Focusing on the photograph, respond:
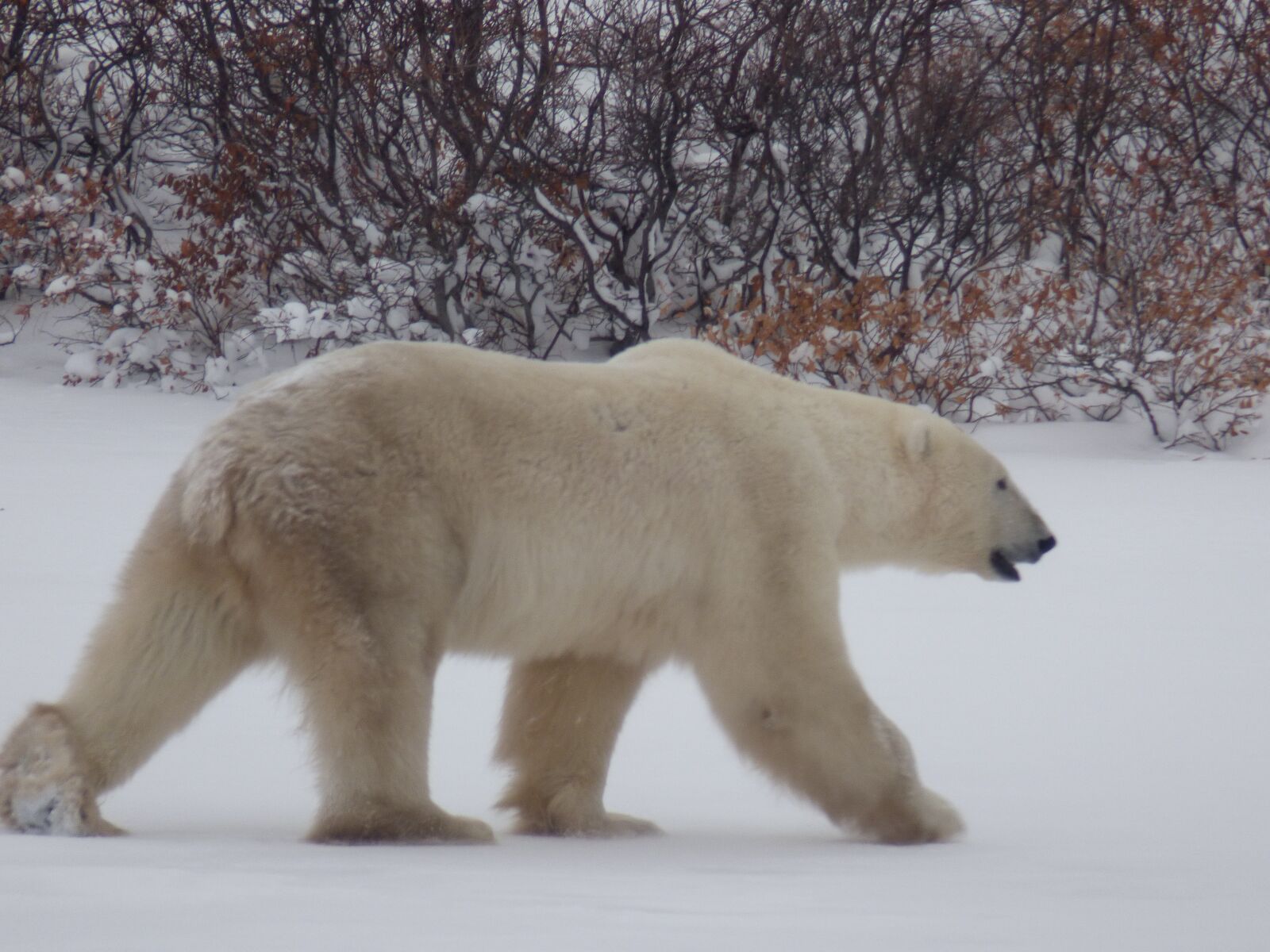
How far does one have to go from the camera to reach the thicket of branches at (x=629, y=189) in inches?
377

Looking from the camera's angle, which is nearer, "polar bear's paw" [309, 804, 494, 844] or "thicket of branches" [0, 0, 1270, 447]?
"polar bear's paw" [309, 804, 494, 844]

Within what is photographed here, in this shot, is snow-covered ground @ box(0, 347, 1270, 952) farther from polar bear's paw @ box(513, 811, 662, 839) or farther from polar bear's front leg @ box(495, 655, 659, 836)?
polar bear's front leg @ box(495, 655, 659, 836)

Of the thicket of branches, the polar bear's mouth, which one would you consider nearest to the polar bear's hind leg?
the polar bear's mouth

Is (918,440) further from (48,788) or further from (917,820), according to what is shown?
(48,788)

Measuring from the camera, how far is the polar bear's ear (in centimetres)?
326

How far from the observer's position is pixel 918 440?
3.26m

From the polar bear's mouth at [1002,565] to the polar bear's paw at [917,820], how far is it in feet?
Answer: 2.38

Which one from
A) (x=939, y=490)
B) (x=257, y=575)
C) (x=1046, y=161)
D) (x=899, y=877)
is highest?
(x=1046, y=161)

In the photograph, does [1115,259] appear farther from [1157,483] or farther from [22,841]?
[22,841]

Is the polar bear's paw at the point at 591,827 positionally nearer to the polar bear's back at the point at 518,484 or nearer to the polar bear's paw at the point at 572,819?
the polar bear's paw at the point at 572,819

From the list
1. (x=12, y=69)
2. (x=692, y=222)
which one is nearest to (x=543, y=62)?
(x=692, y=222)

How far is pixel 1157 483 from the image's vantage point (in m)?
Result: 7.50

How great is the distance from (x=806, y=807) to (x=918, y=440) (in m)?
0.85

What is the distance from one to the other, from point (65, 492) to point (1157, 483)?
5.13 meters
